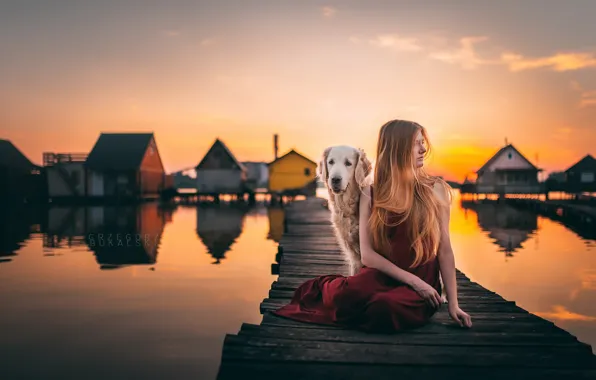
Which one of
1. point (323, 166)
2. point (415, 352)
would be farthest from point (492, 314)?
point (323, 166)

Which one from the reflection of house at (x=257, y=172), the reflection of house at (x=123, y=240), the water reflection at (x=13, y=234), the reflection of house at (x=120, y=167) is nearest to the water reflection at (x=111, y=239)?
the reflection of house at (x=123, y=240)

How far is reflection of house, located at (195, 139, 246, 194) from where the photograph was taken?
56.9m

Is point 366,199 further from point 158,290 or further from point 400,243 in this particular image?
point 158,290

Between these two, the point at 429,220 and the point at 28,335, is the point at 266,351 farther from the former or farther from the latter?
the point at 28,335

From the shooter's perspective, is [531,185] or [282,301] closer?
[282,301]

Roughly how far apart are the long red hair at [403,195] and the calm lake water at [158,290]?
4080 millimetres

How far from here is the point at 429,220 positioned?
13.1 feet

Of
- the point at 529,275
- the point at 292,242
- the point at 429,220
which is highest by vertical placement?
the point at 429,220

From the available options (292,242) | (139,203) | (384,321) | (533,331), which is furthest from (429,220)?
(139,203)

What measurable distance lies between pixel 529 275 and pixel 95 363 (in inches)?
494

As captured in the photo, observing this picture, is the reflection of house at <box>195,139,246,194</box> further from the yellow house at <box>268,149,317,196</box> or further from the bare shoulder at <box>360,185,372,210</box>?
the bare shoulder at <box>360,185,372,210</box>

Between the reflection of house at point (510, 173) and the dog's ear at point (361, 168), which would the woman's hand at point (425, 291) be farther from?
the reflection of house at point (510, 173)

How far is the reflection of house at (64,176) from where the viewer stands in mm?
52438

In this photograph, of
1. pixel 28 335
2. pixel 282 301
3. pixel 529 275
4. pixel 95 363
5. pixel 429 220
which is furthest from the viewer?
pixel 529 275
